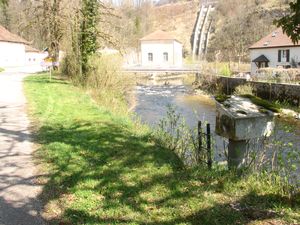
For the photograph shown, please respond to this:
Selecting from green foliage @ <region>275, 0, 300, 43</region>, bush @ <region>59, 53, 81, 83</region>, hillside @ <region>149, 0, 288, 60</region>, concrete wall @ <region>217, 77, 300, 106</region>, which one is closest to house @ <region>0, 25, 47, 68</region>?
concrete wall @ <region>217, 77, 300, 106</region>

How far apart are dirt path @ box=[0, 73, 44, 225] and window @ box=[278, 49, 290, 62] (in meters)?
37.1

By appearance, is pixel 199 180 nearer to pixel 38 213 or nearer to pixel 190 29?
pixel 38 213

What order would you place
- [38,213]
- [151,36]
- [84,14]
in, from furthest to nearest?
[151,36], [84,14], [38,213]

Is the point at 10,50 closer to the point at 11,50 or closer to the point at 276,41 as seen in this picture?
the point at 11,50

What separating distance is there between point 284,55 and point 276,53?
117 centimetres

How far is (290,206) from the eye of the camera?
528 centimetres

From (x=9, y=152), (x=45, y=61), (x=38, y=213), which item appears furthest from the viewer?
(x=45, y=61)

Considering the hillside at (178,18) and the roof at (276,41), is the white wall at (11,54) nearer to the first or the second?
the roof at (276,41)

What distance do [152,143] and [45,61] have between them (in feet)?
58.1

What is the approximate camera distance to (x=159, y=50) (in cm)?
6438

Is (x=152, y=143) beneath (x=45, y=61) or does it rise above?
beneath

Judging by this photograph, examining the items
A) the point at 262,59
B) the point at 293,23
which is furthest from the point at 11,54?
the point at 293,23

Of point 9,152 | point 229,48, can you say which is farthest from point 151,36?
point 9,152

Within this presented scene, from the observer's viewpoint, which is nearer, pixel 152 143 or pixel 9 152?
pixel 9 152
